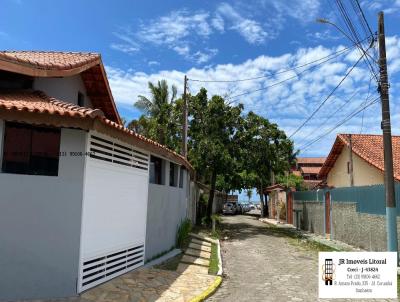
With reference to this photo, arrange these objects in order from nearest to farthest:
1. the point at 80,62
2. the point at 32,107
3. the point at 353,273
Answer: the point at 353,273, the point at 32,107, the point at 80,62

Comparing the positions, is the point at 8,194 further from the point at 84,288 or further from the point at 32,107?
the point at 84,288

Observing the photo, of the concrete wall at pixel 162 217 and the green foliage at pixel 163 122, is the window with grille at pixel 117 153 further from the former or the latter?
the green foliage at pixel 163 122

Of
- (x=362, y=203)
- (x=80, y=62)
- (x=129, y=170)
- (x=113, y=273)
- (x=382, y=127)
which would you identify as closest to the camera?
(x=113, y=273)

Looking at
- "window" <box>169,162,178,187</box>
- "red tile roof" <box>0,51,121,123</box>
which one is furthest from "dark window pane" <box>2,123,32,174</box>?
"window" <box>169,162,178,187</box>

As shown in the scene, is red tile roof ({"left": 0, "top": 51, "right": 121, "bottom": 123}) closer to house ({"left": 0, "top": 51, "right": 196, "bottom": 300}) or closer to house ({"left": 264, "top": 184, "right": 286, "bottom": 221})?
house ({"left": 0, "top": 51, "right": 196, "bottom": 300})

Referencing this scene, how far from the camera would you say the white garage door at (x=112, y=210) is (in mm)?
8195

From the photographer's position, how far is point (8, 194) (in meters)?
7.35

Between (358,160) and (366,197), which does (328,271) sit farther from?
(358,160)

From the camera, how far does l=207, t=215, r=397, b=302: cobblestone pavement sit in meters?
9.22

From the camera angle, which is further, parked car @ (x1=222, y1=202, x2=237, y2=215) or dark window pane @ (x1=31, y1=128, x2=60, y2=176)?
parked car @ (x1=222, y1=202, x2=237, y2=215)

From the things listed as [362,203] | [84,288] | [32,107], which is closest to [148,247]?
[84,288]

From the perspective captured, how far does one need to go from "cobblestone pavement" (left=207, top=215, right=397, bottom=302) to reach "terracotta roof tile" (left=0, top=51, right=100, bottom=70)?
19.9 ft

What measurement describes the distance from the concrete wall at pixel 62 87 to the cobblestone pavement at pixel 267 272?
6213 mm

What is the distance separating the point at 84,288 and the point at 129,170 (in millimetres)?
3063
